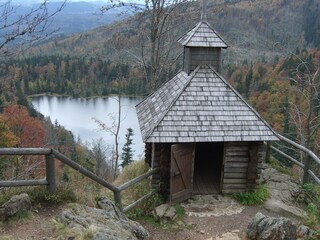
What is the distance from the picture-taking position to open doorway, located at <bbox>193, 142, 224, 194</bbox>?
Result: 11.1 metres

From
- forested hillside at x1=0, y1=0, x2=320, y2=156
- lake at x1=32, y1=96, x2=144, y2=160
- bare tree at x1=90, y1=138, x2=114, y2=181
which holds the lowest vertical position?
lake at x1=32, y1=96, x2=144, y2=160

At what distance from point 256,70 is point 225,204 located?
7052 centimetres

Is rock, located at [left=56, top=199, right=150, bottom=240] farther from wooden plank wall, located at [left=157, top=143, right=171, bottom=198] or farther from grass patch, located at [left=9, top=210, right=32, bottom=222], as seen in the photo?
wooden plank wall, located at [left=157, top=143, right=171, bottom=198]

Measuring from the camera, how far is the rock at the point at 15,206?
5.62 meters

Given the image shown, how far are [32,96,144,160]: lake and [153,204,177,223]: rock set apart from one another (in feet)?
151

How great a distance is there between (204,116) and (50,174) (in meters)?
5.17

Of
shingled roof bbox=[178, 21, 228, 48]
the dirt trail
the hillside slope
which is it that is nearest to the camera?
the dirt trail

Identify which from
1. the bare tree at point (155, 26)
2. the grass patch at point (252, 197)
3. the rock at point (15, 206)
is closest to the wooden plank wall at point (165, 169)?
the grass patch at point (252, 197)

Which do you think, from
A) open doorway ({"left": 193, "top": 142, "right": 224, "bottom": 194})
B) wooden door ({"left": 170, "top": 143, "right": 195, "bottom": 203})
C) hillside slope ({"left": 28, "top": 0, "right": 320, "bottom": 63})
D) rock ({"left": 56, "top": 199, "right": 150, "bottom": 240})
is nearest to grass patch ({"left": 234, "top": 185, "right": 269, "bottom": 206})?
open doorway ({"left": 193, "top": 142, "right": 224, "bottom": 194})

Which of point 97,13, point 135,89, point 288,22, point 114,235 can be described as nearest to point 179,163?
point 114,235

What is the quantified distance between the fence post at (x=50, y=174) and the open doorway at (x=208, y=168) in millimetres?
5423

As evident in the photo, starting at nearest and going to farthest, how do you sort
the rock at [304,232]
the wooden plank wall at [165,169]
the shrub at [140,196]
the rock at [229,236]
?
the rock at [304,232]
the rock at [229,236]
the shrub at [140,196]
the wooden plank wall at [165,169]

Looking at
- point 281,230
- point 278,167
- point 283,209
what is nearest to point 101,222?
point 281,230

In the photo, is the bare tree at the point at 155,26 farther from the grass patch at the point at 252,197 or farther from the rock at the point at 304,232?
the rock at the point at 304,232
